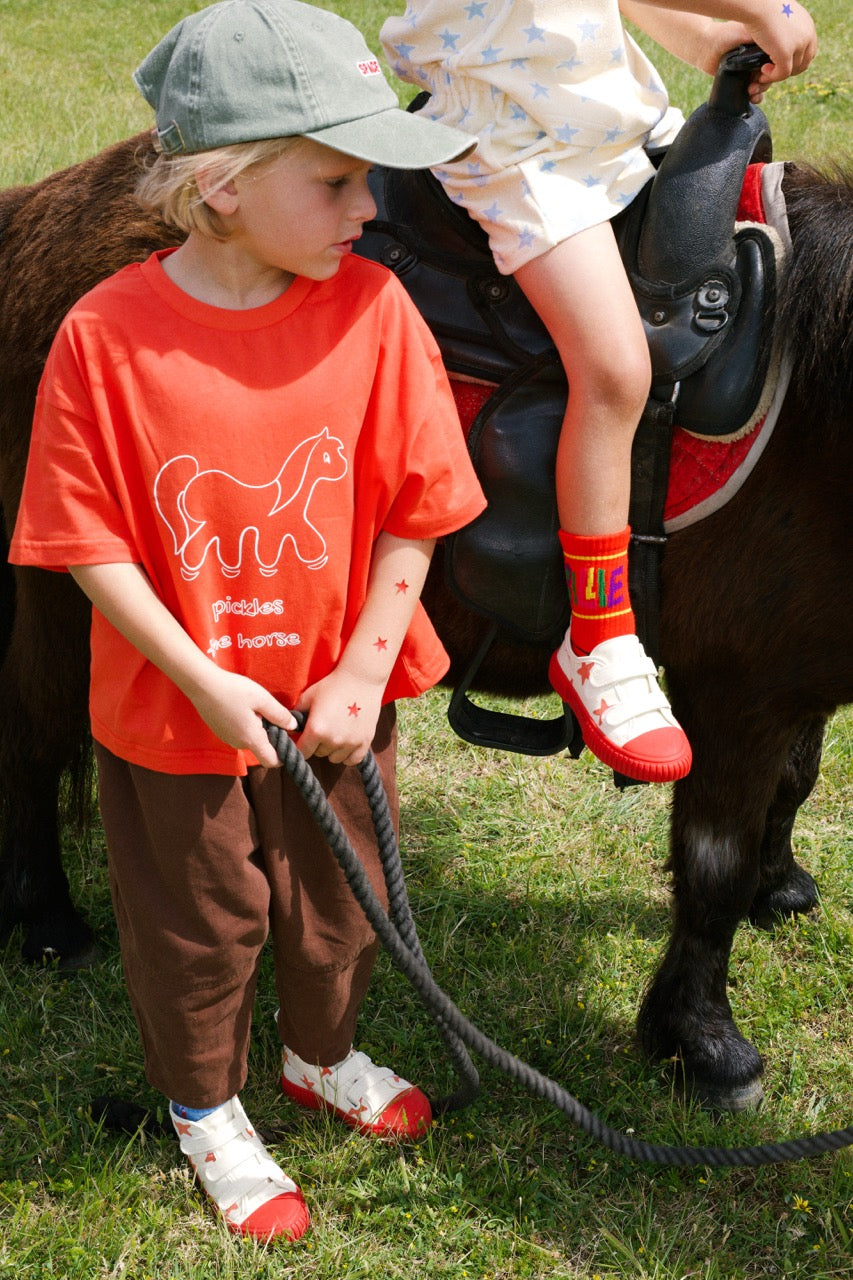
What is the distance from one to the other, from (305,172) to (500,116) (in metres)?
0.44

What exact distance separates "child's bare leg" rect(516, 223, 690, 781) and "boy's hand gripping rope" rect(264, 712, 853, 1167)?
409 mm

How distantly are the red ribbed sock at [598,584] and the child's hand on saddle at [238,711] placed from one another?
1.92 ft

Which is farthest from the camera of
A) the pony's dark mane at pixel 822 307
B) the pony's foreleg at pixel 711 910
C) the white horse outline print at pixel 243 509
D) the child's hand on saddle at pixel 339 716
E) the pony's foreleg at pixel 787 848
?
A: the pony's foreleg at pixel 787 848

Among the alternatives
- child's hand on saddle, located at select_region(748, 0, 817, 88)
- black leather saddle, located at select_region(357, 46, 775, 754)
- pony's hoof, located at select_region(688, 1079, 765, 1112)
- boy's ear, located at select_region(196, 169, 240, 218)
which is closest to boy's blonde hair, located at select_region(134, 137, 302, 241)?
boy's ear, located at select_region(196, 169, 240, 218)

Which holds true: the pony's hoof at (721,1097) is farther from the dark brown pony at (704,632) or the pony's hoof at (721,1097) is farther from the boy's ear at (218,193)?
the boy's ear at (218,193)

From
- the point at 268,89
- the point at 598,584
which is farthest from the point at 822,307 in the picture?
the point at 268,89

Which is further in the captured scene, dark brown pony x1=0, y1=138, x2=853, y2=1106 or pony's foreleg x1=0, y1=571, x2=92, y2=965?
pony's foreleg x1=0, y1=571, x2=92, y2=965

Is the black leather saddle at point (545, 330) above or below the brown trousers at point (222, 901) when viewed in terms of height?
above

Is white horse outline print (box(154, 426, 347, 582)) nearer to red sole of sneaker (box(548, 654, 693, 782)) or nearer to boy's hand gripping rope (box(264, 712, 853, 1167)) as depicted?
boy's hand gripping rope (box(264, 712, 853, 1167))

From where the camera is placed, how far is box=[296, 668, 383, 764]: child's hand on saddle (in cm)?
177

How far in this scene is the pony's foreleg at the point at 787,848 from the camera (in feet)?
9.05

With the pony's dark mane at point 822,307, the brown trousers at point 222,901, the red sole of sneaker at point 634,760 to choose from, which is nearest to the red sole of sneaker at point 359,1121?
the brown trousers at point 222,901

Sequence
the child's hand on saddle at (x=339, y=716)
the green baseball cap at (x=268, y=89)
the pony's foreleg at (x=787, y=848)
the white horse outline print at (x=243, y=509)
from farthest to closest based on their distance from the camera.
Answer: the pony's foreleg at (x=787, y=848) < the child's hand on saddle at (x=339, y=716) < the white horse outline print at (x=243, y=509) < the green baseball cap at (x=268, y=89)

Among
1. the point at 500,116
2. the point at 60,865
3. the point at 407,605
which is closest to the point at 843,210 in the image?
the point at 500,116
